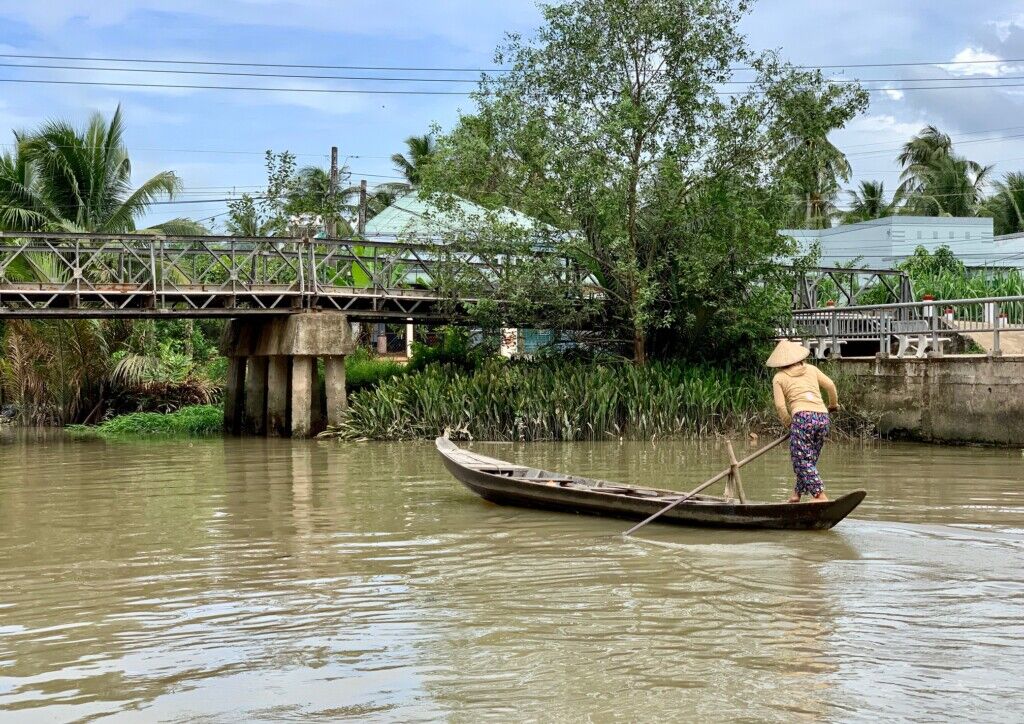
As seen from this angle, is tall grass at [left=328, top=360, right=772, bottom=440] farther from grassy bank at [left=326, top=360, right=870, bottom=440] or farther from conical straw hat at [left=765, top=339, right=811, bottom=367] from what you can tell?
conical straw hat at [left=765, top=339, right=811, bottom=367]

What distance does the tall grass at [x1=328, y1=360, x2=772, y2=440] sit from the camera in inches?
913

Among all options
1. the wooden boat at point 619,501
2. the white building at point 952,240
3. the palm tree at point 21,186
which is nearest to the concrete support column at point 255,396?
the palm tree at point 21,186

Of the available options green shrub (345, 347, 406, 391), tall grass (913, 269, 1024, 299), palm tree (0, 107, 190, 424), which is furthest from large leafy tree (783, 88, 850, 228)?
palm tree (0, 107, 190, 424)

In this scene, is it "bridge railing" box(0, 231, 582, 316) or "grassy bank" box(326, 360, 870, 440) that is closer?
"grassy bank" box(326, 360, 870, 440)

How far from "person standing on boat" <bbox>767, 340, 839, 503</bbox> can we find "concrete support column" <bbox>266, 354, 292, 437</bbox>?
1767 centimetres

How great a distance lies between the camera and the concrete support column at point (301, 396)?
2577 cm

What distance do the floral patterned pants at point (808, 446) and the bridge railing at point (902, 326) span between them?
36.1ft

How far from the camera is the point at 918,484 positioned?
587 inches

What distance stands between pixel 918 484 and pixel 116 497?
1012 cm

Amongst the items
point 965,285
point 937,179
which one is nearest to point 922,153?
point 937,179

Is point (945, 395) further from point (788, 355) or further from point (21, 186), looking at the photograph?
point (21, 186)

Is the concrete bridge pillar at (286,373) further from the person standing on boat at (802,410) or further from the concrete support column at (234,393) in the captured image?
the person standing on boat at (802,410)

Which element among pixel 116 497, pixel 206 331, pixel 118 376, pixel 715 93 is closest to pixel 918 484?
pixel 116 497

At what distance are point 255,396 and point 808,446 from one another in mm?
19931
